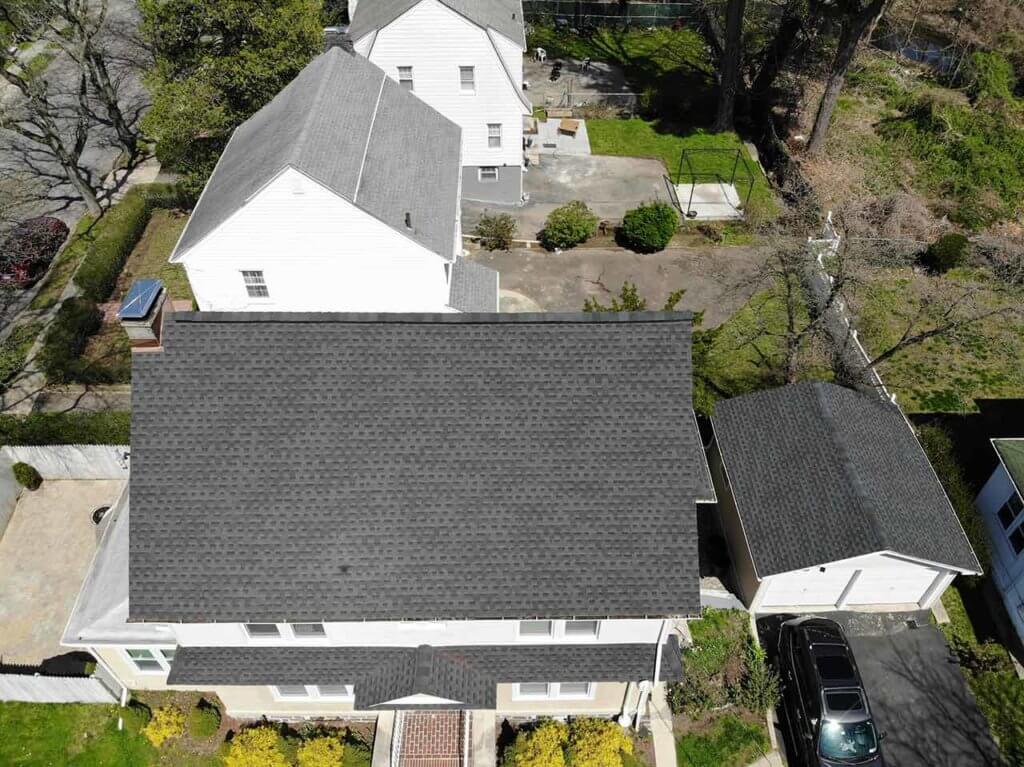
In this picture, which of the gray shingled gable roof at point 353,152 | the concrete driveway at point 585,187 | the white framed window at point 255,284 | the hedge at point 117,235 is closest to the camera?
the gray shingled gable roof at point 353,152

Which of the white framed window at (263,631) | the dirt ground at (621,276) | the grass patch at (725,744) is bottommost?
the grass patch at (725,744)

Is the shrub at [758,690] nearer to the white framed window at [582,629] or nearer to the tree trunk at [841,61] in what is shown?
the white framed window at [582,629]

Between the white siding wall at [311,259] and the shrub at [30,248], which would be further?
the shrub at [30,248]

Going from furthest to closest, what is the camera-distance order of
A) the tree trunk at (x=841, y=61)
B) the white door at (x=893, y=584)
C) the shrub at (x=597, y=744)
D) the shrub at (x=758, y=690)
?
the tree trunk at (x=841, y=61) → the white door at (x=893, y=584) → the shrub at (x=758, y=690) → the shrub at (x=597, y=744)

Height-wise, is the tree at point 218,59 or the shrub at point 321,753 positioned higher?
the tree at point 218,59

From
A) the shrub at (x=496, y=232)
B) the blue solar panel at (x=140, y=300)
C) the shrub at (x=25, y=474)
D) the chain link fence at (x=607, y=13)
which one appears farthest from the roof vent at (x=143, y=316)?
the chain link fence at (x=607, y=13)

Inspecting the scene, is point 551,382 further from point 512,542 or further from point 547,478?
point 512,542
